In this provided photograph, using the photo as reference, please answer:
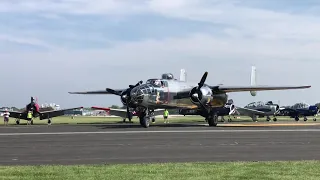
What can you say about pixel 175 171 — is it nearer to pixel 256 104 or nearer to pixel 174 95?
pixel 174 95

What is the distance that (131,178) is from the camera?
9844mm

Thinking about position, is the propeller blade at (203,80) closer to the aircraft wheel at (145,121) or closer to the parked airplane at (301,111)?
the aircraft wheel at (145,121)

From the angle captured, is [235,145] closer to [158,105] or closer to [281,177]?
[281,177]

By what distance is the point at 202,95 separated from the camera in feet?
131

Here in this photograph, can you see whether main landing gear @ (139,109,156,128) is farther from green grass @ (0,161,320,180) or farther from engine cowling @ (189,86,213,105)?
green grass @ (0,161,320,180)

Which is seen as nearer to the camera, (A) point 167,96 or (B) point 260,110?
(A) point 167,96

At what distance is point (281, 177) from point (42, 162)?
22.1ft

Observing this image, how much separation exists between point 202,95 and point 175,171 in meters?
29.4

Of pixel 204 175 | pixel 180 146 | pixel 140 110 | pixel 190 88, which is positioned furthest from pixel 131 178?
pixel 190 88

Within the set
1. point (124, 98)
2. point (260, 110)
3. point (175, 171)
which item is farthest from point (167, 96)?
point (260, 110)

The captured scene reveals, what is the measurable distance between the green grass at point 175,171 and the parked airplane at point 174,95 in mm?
24546

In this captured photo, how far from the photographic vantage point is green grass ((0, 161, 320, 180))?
9.99 m

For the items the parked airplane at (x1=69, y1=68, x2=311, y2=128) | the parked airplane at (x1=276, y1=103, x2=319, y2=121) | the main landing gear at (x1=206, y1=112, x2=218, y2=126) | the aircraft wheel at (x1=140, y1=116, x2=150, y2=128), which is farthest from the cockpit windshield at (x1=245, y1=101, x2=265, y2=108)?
the aircraft wheel at (x1=140, y1=116, x2=150, y2=128)

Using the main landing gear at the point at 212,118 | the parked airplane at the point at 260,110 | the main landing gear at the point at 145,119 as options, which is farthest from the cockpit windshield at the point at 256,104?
the main landing gear at the point at 145,119
